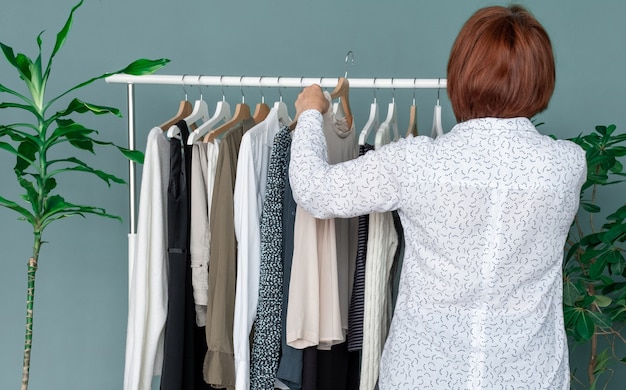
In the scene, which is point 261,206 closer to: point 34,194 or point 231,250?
point 231,250

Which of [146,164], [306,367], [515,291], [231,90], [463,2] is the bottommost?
[306,367]

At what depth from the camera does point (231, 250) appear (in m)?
2.16

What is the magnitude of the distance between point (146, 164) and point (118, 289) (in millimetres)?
1266

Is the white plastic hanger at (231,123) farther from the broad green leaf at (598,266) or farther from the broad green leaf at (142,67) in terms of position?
the broad green leaf at (598,266)

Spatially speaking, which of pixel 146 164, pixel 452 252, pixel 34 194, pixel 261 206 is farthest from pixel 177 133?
pixel 452 252

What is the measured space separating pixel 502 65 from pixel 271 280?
2.80 feet

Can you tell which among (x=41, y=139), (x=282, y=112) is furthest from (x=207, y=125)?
(x=41, y=139)

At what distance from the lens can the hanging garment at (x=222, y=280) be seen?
2.14m

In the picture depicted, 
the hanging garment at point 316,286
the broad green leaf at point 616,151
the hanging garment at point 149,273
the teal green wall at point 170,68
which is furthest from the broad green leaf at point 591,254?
the hanging garment at point 149,273

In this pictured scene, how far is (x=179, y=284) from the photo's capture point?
2.19m

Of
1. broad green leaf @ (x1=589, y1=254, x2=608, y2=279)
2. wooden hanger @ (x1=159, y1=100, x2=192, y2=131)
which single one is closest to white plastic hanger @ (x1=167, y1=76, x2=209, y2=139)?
wooden hanger @ (x1=159, y1=100, x2=192, y2=131)

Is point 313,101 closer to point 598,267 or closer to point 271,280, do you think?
point 271,280

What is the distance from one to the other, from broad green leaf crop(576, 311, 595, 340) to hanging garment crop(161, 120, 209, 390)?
3.69 ft

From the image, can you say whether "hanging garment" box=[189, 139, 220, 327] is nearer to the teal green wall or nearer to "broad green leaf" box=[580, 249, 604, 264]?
the teal green wall
